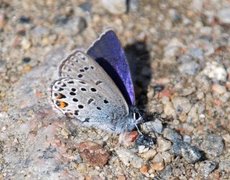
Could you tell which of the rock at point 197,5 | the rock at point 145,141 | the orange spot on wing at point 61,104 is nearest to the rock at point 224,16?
the rock at point 197,5

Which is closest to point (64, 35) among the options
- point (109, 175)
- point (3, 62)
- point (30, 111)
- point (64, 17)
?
point (64, 17)

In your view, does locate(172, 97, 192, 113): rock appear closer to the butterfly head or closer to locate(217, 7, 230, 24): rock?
the butterfly head

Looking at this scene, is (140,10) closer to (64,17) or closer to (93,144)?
(64,17)

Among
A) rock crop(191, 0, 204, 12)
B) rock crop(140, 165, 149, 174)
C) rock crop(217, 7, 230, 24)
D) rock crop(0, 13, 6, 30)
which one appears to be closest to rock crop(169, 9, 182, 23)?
rock crop(191, 0, 204, 12)

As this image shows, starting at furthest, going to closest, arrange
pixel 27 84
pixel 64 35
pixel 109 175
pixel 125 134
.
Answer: pixel 64 35, pixel 27 84, pixel 125 134, pixel 109 175

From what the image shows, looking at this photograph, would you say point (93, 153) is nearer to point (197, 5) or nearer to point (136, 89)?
point (136, 89)

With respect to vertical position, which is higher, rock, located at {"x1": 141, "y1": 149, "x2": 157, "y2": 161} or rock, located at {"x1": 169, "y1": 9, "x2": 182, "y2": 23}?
rock, located at {"x1": 169, "y1": 9, "x2": 182, "y2": 23}
